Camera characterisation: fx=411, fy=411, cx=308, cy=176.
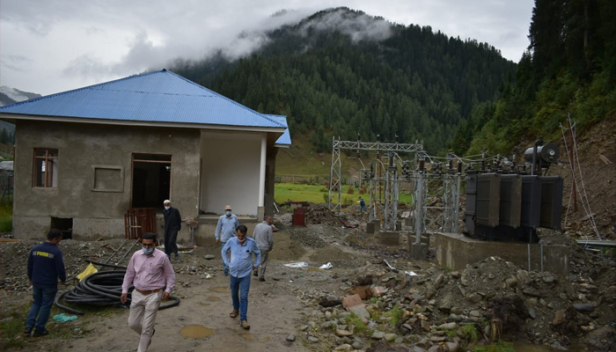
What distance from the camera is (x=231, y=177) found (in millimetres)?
19031

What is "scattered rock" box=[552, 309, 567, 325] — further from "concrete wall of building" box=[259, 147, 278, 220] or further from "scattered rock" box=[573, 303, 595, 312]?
"concrete wall of building" box=[259, 147, 278, 220]

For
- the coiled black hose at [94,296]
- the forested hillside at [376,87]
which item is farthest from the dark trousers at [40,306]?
the forested hillside at [376,87]

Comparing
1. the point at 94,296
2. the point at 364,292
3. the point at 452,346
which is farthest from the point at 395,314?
the point at 94,296

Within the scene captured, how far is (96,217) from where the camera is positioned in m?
14.7

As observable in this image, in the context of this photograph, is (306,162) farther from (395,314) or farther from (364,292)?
(395,314)

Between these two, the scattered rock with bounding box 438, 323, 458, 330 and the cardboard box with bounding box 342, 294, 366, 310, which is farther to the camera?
the cardboard box with bounding box 342, 294, 366, 310

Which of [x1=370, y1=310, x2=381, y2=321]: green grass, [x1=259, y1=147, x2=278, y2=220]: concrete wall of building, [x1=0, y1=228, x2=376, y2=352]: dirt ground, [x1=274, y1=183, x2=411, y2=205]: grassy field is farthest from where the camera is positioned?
[x1=274, y1=183, x2=411, y2=205]: grassy field

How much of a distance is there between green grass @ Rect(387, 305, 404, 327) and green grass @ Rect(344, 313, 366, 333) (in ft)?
1.83

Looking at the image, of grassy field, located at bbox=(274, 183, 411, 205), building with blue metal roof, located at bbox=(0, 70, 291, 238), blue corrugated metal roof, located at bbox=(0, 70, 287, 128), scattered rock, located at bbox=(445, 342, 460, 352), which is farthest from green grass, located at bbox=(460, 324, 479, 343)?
grassy field, located at bbox=(274, 183, 411, 205)

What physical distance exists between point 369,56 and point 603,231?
157920 mm

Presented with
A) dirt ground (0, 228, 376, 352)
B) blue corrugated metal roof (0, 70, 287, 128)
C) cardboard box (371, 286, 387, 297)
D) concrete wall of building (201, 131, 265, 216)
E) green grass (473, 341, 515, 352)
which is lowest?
dirt ground (0, 228, 376, 352)

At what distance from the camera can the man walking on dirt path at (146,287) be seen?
5852mm

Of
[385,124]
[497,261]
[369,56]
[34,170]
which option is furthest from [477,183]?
[369,56]

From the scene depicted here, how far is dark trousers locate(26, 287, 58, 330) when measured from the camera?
660cm
